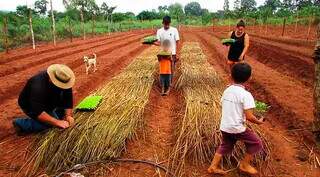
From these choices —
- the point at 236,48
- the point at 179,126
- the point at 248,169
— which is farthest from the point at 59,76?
the point at 236,48

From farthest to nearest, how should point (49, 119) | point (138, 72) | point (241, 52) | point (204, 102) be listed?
point (138, 72), point (241, 52), point (204, 102), point (49, 119)

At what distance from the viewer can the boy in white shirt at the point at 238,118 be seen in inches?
153

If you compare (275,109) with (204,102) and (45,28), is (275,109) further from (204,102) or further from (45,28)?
(45,28)

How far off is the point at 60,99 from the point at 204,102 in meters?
2.48

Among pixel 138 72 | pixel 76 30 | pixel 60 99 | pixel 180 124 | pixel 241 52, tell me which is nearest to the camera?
pixel 60 99

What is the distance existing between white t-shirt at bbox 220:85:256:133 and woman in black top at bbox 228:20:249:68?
355cm

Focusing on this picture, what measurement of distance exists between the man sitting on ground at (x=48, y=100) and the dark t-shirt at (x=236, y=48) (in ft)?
12.7

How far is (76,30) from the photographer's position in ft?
113

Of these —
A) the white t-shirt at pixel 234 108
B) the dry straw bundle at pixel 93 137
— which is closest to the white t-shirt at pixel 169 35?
the dry straw bundle at pixel 93 137

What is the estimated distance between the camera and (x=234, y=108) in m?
4.00

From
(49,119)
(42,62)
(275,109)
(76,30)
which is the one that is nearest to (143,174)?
(49,119)

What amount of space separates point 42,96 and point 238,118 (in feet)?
8.07

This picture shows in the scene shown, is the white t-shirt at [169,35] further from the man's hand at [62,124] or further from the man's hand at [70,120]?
the man's hand at [62,124]

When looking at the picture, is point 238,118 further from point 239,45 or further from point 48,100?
point 239,45
